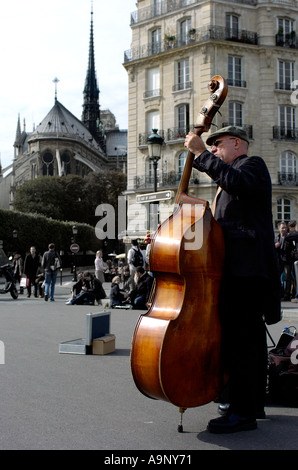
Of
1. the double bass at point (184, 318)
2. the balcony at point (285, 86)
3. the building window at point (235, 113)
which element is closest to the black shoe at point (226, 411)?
the double bass at point (184, 318)

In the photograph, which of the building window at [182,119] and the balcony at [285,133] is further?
the building window at [182,119]

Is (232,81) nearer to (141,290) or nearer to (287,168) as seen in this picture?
(287,168)

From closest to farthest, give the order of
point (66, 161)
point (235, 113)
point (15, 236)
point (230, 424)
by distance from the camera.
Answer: point (230, 424), point (235, 113), point (15, 236), point (66, 161)

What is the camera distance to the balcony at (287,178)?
37.2 meters

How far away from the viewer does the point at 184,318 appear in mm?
3469


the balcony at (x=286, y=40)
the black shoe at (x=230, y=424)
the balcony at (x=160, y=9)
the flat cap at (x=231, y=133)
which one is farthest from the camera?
the balcony at (x=160, y=9)

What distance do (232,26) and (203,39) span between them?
253 cm

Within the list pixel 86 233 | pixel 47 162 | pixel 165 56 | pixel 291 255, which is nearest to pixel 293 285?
pixel 291 255

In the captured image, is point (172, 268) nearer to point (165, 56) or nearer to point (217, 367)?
point (217, 367)

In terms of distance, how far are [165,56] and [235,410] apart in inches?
1473

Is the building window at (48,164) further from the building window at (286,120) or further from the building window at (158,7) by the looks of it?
the building window at (286,120)

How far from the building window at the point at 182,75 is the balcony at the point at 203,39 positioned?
114cm

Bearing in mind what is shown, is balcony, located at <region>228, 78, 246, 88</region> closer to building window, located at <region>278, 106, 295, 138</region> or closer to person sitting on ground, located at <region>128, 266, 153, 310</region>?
building window, located at <region>278, 106, 295, 138</region>

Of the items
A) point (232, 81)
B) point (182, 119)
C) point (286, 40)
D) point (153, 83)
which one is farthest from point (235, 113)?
point (153, 83)
